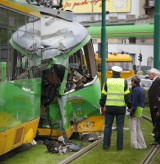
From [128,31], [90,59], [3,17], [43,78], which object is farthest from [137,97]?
[128,31]

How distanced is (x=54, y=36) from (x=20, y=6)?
3.13m

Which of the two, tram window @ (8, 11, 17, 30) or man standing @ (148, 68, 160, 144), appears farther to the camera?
man standing @ (148, 68, 160, 144)

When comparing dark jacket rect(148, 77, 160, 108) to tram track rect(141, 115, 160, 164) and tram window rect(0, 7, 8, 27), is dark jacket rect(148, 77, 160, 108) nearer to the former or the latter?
tram track rect(141, 115, 160, 164)

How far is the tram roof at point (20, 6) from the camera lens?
9.37 meters

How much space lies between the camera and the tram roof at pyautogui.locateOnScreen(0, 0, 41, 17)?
9.37 metres

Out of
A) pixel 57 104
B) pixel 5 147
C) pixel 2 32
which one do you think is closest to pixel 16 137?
pixel 5 147

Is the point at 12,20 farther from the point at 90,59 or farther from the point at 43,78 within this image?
the point at 90,59

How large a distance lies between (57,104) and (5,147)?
141 inches

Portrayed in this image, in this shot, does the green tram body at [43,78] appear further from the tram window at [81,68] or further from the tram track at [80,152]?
the tram track at [80,152]

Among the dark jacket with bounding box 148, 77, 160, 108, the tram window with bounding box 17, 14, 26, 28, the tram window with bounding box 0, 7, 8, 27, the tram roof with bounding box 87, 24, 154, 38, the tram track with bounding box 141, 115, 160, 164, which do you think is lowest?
the tram roof with bounding box 87, 24, 154, 38

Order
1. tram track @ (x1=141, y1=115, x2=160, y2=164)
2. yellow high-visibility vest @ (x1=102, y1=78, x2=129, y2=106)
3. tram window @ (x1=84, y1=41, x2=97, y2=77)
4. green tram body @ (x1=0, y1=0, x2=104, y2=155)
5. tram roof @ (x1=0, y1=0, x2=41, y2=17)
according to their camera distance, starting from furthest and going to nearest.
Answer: tram window @ (x1=84, y1=41, x2=97, y2=77) → yellow high-visibility vest @ (x1=102, y1=78, x2=129, y2=106) → tram track @ (x1=141, y1=115, x2=160, y2=164) → green tram body @ (x1=0, y1=0, x2=104, y2=155) → tram roof @ (x1=0, y1=0, x2=41, y2=17)

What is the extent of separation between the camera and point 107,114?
12.2 m

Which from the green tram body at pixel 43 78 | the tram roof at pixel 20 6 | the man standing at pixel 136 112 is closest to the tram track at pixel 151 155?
the man standing at pixel 136 112

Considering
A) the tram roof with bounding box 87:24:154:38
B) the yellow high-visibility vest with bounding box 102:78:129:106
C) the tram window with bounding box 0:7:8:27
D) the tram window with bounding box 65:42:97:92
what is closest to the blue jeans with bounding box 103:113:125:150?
the yellow high-visibility vest with bounding box 102:78:129:106
